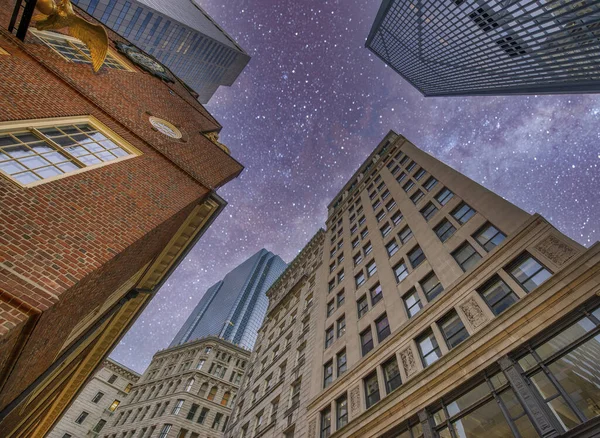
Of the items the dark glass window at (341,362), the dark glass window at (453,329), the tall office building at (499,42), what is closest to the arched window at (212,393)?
the dark glass window at (341,362)

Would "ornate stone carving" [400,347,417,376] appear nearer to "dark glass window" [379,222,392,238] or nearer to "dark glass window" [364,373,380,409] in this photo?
"dark glass window" [364,373,380,409]

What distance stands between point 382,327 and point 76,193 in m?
17.9

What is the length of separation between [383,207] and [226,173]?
71.0 feet

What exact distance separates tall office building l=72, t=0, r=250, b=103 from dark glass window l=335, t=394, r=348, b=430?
8013 centimetres

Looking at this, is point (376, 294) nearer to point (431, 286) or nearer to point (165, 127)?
point (431, 286)

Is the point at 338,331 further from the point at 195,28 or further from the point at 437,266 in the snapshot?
the point at 195,28

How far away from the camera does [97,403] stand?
59844 millimetres

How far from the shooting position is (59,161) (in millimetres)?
8273

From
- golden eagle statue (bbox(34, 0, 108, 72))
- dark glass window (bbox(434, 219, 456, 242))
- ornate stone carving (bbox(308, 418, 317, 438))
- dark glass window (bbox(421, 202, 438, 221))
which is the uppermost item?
dark glass window (bbox(421, 202, 438, 221))

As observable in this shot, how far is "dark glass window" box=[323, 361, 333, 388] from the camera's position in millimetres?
21633

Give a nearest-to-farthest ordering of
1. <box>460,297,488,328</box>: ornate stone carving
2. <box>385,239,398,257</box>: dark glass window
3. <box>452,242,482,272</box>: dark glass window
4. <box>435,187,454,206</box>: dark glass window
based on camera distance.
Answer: <box>460,297,488,328</box>: ornate stone carving
<box>452,242,482,272</box>: dark glass window
<box>435,187,454,206</box>: dark glass window
<box>385,239,398,257</box>: dark glass window

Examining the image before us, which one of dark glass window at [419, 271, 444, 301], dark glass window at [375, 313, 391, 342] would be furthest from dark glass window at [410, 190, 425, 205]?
dark glass window at [375, 313, 391, 342]

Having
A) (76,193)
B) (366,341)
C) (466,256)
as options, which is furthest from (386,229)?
(76,193)

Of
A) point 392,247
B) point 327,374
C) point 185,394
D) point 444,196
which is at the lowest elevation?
point 327,374
